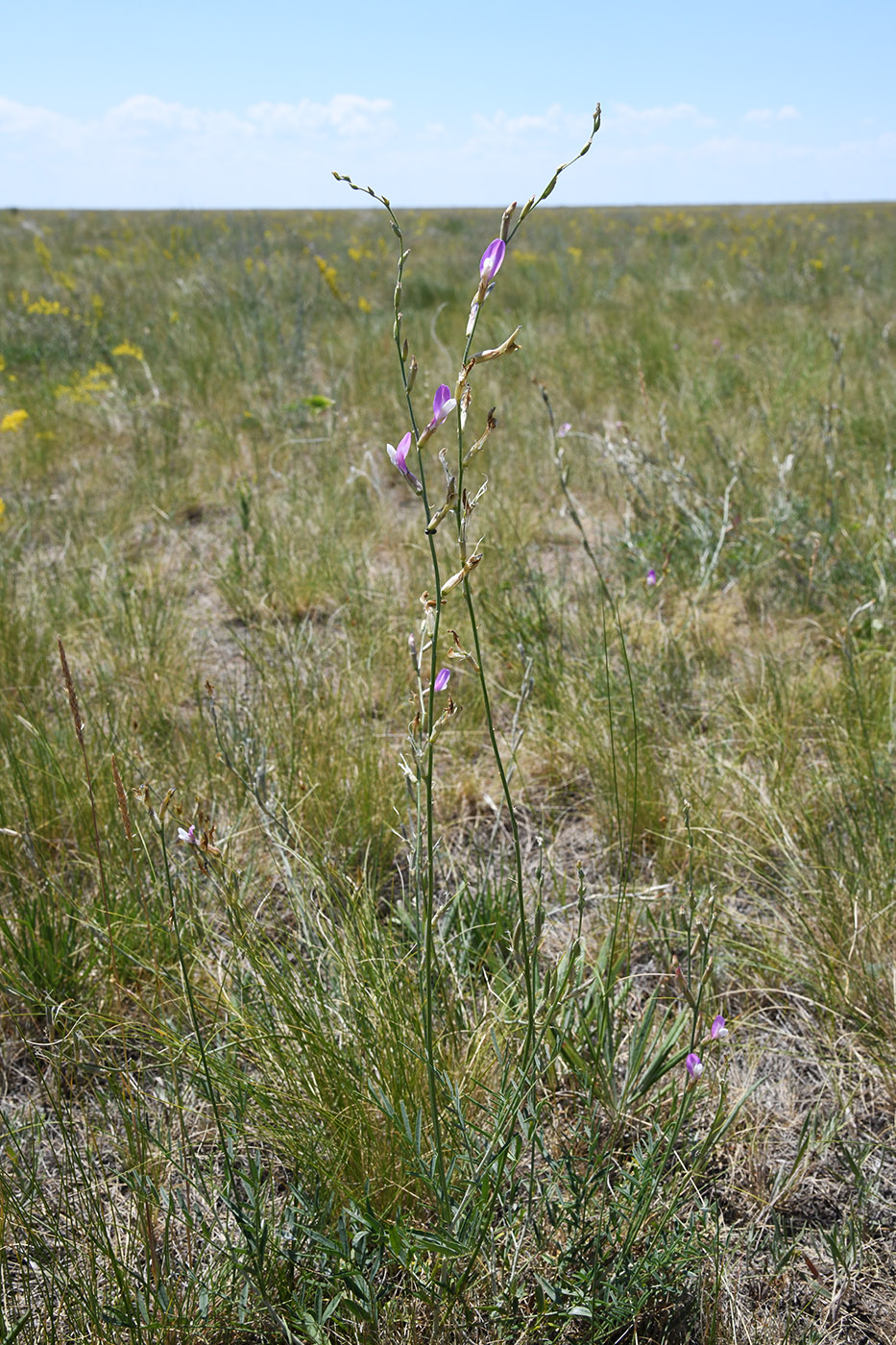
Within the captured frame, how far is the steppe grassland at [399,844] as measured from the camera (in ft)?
3.53

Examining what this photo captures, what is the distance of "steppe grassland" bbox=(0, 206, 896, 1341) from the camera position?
1077 millimetres

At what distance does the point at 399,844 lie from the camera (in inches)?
73.3

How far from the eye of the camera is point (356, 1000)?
126 centimetres

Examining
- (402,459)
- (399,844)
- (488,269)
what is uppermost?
(488,269)

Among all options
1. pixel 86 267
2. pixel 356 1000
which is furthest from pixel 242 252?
pixel 356 1000

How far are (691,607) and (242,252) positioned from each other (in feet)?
23.9

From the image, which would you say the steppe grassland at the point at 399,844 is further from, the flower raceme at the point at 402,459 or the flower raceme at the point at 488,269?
the flower raceme at the point at 488,269

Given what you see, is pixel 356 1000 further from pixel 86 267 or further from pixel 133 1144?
pixel 86 267

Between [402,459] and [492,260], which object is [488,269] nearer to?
[492,260]

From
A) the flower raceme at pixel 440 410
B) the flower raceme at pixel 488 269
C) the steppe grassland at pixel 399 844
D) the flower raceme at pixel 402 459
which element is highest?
the flower raceme at pixel 488 269

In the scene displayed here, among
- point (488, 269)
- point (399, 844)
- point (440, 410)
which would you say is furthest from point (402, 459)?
point (399, 844)

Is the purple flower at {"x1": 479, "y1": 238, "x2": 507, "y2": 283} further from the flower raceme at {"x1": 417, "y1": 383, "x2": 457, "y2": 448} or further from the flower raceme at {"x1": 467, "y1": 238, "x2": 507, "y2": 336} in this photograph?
the flower raceme at {"x1": 417, "y1": 383, "x2": 457, "y2": 448}

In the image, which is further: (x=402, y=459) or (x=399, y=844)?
(x=399, y=844)

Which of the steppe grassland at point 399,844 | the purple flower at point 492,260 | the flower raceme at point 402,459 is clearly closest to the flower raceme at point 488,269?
the purple flower at point 492,260
